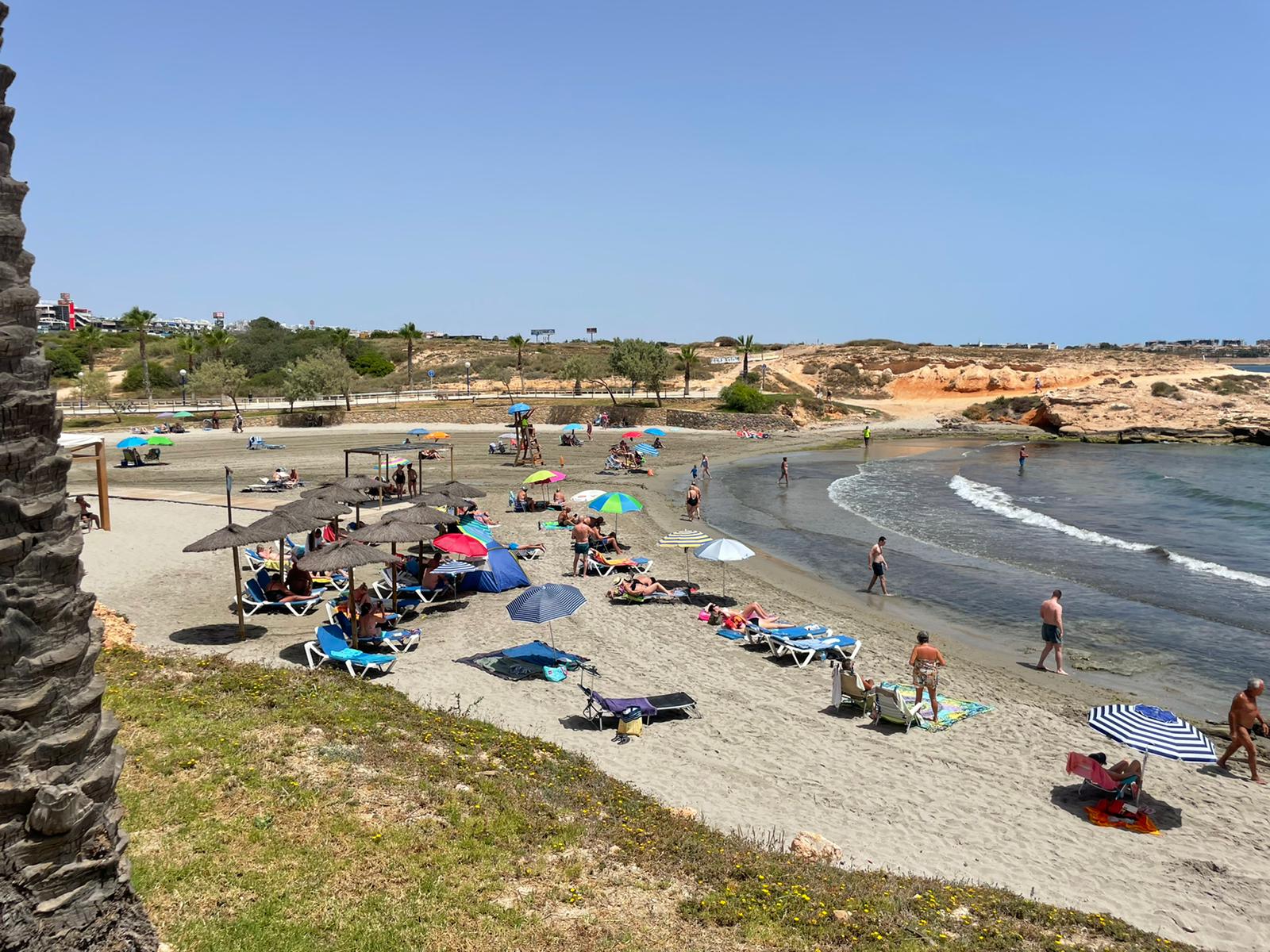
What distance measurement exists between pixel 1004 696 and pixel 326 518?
1237 cm

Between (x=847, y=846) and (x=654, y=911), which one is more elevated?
(x=654, y=911)

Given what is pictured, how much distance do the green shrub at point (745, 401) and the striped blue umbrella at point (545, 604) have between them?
173 ft

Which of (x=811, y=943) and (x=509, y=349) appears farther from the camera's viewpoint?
(x=509, y=349)

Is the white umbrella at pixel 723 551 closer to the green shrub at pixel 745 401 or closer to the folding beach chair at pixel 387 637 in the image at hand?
the folding beach chair at pixel 387 637

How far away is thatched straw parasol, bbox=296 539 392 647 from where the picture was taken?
13.4 meters

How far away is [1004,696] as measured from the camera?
13617 mm

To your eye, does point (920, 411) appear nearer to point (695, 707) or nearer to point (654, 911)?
point (695, 707)

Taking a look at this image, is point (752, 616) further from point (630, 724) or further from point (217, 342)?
point (217, 342)

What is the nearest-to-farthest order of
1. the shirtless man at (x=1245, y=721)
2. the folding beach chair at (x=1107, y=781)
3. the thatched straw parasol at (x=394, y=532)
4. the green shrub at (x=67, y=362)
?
the folding beach chair at (x=1107, y=781) → the shirtless man at (x=1245, y=721) → the thatched straw parasol at (x=394, y=532) → the green shrub at (x=67, y=362)

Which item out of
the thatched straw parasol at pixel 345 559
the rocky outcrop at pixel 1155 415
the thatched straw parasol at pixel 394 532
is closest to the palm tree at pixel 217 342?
the thatched straw parasol at pixel 394 532

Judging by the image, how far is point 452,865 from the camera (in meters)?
6.66

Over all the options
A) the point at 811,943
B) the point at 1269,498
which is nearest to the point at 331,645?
the point at 811,943

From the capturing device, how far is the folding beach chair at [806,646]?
48.5 feet

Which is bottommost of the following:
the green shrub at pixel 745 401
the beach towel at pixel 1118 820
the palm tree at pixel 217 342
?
the beach towel at pixel 1118 820
